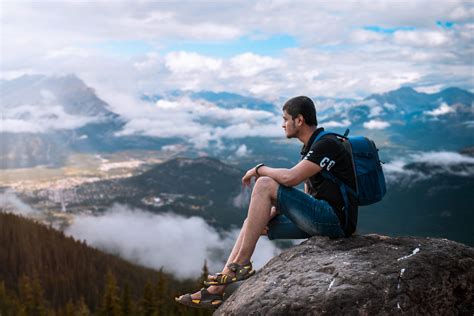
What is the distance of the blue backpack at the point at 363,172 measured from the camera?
34.8 feet

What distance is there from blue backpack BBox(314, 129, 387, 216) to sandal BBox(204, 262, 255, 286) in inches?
110

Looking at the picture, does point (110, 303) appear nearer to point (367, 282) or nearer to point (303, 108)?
point (303, 108)

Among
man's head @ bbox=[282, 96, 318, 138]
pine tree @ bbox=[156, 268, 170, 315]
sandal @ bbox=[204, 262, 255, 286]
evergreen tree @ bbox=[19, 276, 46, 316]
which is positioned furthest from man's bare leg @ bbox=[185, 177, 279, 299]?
evergreen tree @ bbox=[19, 276, 46, 316]

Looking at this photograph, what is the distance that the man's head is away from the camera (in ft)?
34.7

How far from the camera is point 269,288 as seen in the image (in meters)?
10.3

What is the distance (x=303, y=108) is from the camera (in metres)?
10.6

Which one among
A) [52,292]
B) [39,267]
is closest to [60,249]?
[39,267]

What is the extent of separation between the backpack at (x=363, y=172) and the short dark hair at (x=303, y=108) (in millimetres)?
432

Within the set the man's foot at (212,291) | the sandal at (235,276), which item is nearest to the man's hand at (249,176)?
the sandal at (235,276)

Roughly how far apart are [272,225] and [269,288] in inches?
77.3

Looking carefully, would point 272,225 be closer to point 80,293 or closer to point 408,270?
point 408,270

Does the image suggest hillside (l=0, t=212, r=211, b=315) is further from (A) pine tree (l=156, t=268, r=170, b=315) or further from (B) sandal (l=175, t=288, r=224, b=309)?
(B) sandal (l=175, t=288, r=224, b=309)

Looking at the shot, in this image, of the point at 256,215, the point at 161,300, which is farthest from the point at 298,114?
the point at 161,300

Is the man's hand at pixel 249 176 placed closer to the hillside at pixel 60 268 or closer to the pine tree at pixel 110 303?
the pine tree at pixel 110 303
